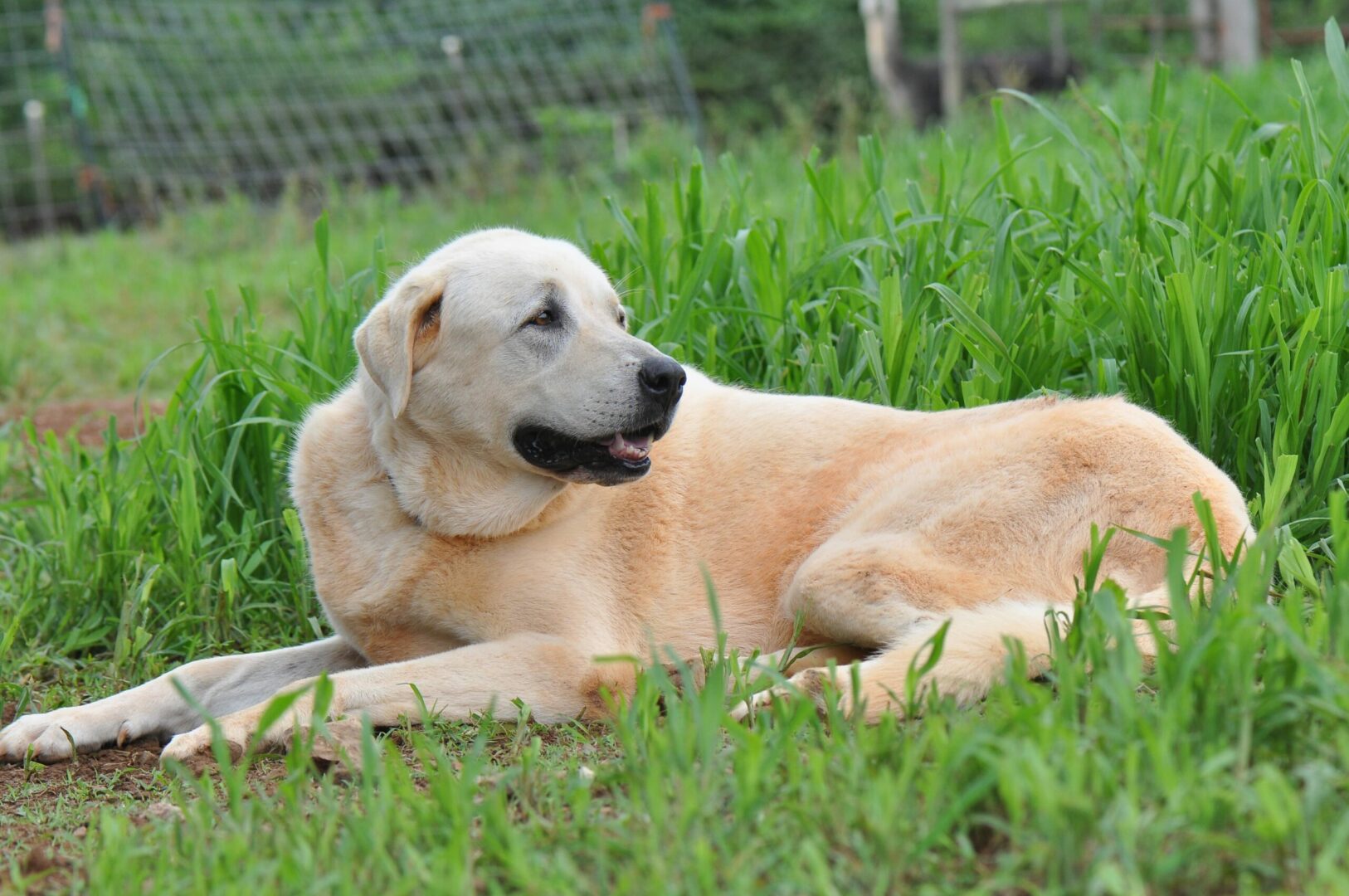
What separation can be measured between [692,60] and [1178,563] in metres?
16.1

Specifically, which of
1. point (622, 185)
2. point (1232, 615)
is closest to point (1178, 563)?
point (1232, 615)

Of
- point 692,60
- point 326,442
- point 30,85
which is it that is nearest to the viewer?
point 326,442

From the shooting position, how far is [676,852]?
5.65 ft

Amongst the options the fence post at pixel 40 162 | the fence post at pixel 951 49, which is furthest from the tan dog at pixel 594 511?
the fence post at pixel 951 49

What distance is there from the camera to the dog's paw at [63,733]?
108 inches

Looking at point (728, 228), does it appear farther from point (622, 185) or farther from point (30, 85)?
point (30, 85)

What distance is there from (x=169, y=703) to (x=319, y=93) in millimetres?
11036

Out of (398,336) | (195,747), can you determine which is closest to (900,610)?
(398,336)

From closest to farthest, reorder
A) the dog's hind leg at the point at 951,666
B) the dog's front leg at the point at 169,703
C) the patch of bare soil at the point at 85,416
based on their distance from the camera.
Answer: the dog's hind leg at the point at 951,666 < the dog's front leg at the point at 169,703 < the patch of bare soil at the point at 85,416

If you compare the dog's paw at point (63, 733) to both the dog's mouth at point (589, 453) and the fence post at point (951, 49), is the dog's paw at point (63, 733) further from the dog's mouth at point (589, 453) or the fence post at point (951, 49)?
the fence post at point (951, 49)

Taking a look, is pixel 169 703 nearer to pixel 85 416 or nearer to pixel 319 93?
pixel 85 416

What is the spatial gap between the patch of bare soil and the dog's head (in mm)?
2483

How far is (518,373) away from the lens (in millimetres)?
2881

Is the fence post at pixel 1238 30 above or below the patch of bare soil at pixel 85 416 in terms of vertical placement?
below
